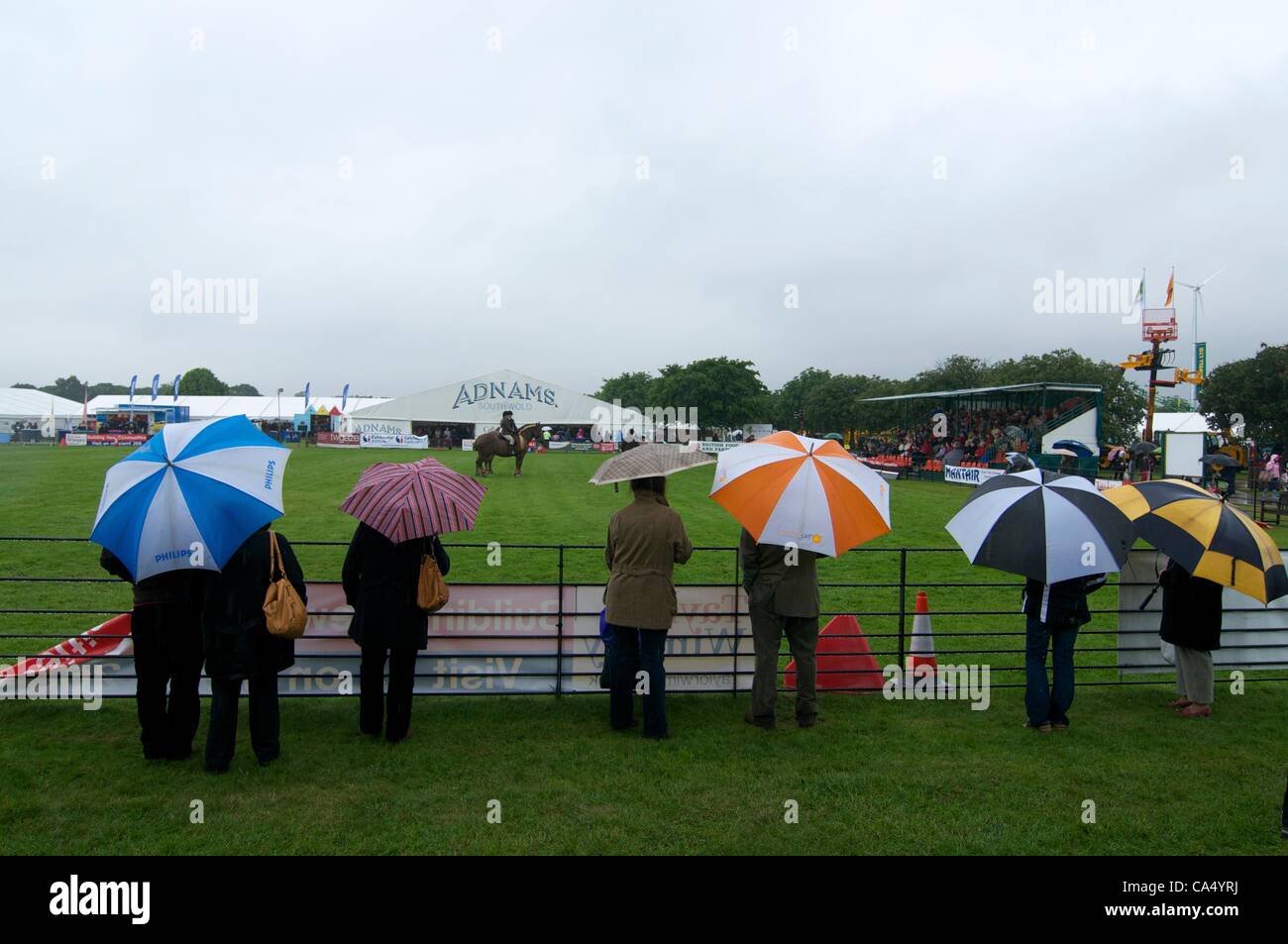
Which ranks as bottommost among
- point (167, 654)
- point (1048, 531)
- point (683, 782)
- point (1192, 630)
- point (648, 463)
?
point (683, 782)

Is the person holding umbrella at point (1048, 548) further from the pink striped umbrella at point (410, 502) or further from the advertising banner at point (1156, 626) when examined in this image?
the pink striped umbrella at point (410, 502)

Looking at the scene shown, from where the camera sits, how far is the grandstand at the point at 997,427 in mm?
30453

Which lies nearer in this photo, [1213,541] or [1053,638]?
[1213,541]

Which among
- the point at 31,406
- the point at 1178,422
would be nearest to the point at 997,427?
the point at 1178,422

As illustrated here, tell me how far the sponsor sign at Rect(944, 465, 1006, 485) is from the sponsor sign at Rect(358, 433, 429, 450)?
32.3 metres

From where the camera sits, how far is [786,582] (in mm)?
5559

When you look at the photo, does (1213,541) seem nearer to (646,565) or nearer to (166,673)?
(646,565)

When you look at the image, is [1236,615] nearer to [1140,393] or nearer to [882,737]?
[882,737]

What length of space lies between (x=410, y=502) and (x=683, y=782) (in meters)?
2.25

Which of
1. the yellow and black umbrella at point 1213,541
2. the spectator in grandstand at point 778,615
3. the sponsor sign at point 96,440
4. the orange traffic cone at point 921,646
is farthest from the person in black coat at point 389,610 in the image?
the sponsor sign at point 96,440

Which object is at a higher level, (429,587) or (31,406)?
(31,406)
